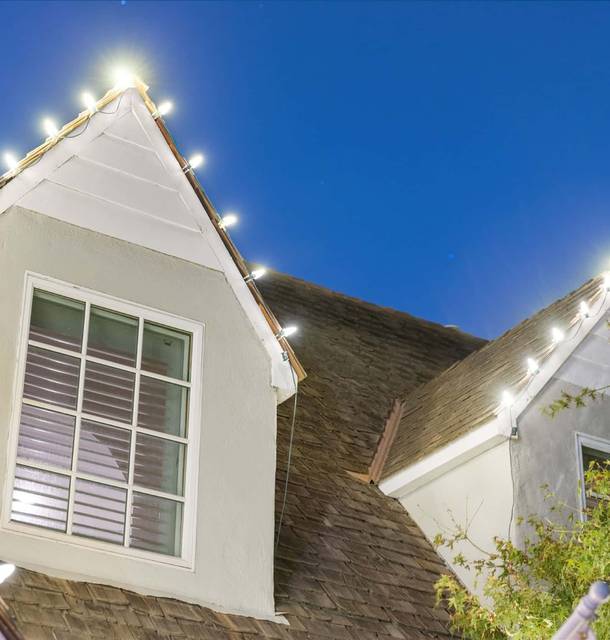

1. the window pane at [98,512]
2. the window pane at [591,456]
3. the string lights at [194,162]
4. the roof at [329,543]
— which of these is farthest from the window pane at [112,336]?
the window pane at [591,456]

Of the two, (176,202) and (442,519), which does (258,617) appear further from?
(176,202)

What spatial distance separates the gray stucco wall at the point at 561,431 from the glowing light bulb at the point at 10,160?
371 centimetres

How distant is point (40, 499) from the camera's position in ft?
20.5

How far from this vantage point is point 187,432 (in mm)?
6945

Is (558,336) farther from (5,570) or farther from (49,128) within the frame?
(5,570)

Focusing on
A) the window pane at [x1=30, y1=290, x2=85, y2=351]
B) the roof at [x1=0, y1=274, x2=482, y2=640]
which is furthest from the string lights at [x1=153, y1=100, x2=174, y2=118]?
the roof at [x1=0, y1=274, x2=482, y2=640]

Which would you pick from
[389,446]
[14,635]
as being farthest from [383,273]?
[14,635]

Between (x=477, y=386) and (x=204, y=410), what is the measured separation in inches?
104

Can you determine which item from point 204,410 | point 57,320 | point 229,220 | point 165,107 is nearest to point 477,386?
point 229,220

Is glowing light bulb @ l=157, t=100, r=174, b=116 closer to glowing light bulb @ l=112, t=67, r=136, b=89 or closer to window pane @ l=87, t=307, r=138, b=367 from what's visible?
glowing light bulb @ l=112, t=67, r=136, b=89

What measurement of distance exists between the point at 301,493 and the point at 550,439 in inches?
69.4

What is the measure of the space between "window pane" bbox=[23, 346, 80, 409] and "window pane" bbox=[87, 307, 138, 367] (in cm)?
19

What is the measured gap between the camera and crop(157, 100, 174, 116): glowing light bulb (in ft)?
24.1

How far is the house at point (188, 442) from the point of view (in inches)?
247
